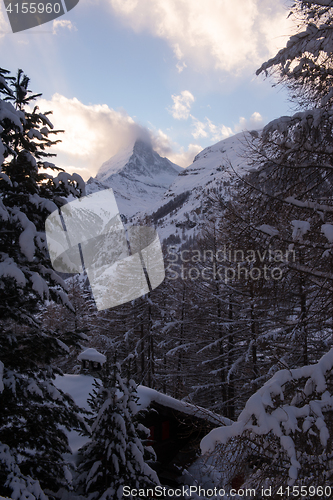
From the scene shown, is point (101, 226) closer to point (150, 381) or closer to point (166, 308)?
point (166, 308)

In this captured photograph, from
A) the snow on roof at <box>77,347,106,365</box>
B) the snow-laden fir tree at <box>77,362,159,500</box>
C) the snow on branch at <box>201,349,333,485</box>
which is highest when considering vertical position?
the snow on branch at <box>201,349,333,485</box>

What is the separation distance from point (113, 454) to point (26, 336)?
259cm

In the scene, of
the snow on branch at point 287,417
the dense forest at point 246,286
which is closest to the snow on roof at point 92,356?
the dense forest at point 246,286

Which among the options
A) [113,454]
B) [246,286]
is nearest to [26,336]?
[113,454]

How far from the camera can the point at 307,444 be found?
2.79 metres

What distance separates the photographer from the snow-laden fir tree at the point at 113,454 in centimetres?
510

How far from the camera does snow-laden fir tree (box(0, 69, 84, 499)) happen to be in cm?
453

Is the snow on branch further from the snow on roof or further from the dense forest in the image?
the snow on roof

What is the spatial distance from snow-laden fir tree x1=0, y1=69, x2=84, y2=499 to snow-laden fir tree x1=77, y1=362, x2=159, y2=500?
52 cm

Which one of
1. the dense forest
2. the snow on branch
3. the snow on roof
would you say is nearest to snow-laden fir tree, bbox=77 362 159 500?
the dense forest

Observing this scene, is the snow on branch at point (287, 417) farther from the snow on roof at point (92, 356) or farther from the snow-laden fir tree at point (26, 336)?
the snow on roof at point (92, 356)

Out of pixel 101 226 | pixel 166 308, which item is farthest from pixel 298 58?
pixel 166 308

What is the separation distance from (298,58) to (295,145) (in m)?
1.36

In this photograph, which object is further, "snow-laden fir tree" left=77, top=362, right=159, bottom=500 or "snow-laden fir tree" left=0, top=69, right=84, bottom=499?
"snow-laden fir tree" left=77, top=362, right=159, bottom=500
